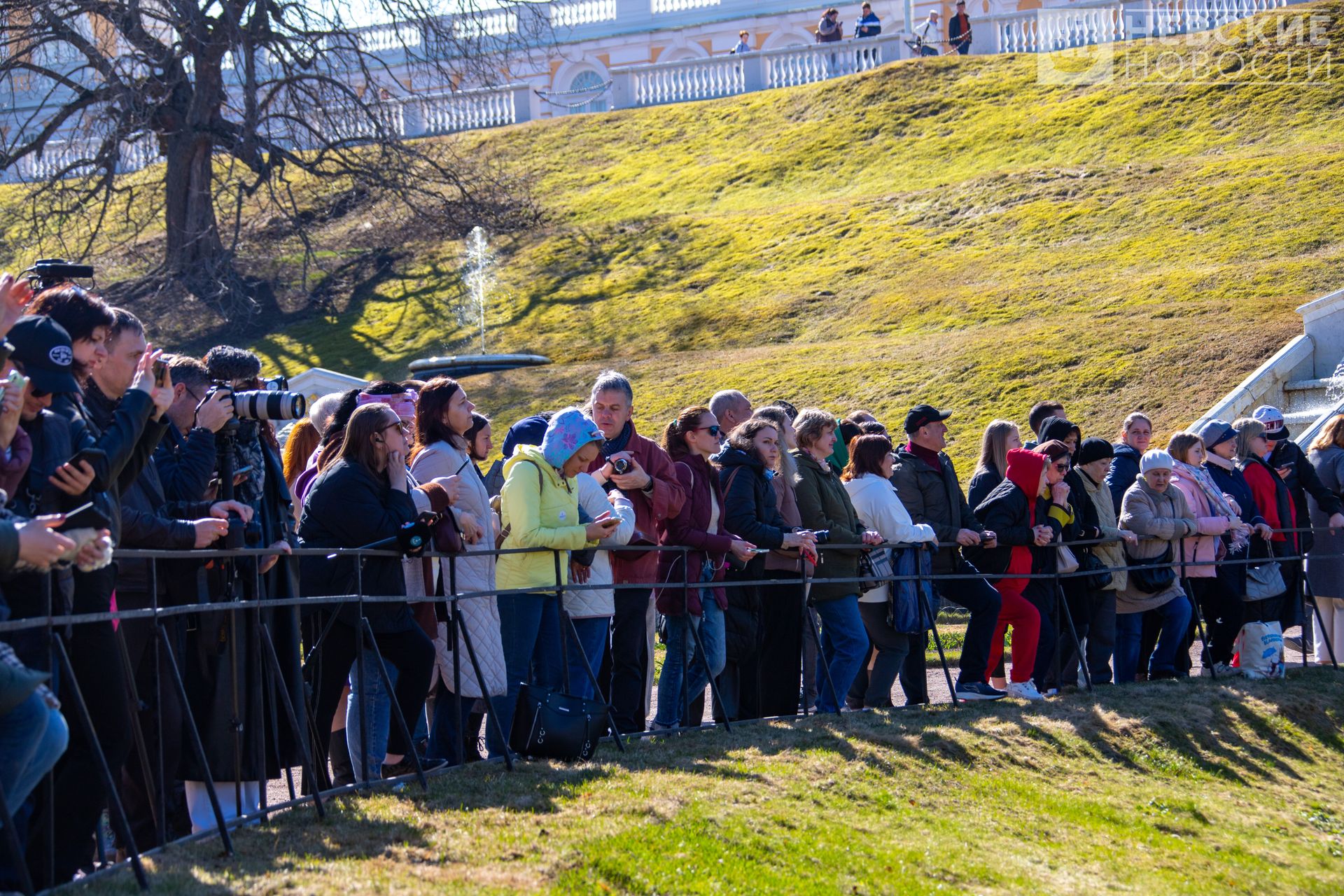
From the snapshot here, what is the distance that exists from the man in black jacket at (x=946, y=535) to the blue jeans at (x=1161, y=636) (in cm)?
147

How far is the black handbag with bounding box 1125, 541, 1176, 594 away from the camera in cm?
1070

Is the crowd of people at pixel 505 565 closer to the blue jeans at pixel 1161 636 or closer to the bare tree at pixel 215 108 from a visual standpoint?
the blue jeans at pixel 1161 636

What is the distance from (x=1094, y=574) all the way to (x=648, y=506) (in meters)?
3.58

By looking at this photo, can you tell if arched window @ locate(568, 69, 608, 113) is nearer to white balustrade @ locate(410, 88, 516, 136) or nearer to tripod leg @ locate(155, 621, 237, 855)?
white balustrade @ locate(410, 88, 516, 136)

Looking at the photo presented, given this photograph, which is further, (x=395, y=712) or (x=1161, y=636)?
(x=1161, y=636)

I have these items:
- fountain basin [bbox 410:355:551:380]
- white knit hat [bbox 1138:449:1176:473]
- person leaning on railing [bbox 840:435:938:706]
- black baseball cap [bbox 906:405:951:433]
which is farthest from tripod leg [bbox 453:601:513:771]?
fountain basin [bbox 410:355:551:380]

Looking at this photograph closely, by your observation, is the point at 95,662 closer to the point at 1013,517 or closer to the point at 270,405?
the point at 270,405

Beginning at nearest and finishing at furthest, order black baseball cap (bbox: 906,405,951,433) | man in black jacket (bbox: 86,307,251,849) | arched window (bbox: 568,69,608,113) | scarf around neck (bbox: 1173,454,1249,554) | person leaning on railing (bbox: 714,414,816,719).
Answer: man in black jacket (bbox: 86,307,251,849)
person leaning on railing (bbox: 714,414,816,719)
black baseball cap (bbox: 906,405,951,433)
scarf around neck (bbox: 1173,454,1249,554)
arched window (bbox: 568,69,608,113)

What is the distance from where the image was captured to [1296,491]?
1208 cm

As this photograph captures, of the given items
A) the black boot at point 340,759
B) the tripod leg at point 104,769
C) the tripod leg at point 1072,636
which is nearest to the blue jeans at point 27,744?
the tripod leg at point 104,769

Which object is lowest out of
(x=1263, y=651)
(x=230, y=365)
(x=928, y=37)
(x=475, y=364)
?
(x=1263, y=651)

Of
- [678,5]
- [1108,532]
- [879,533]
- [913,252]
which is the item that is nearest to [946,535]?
[879,533]

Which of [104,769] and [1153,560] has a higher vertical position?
[104,769]

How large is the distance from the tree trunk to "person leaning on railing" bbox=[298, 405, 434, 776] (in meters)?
20.5
